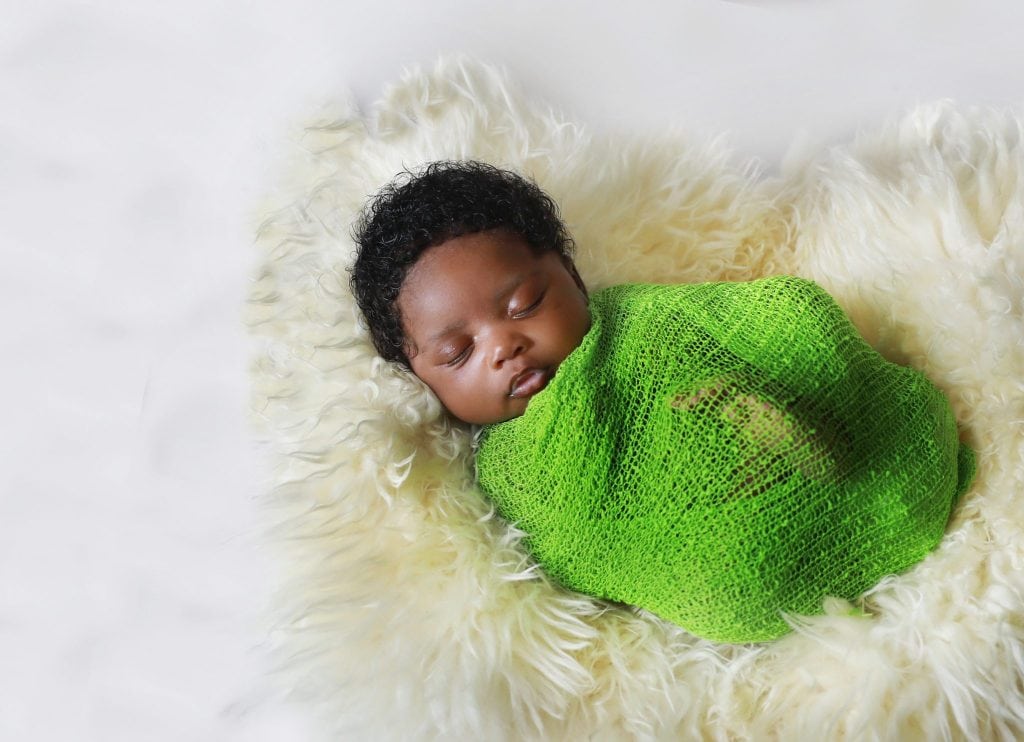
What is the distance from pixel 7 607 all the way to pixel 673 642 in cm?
80

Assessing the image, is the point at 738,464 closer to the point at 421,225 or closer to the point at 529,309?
the point at 529,309

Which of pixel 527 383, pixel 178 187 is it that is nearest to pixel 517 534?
pixel 527 383

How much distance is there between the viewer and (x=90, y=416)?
119 centimetres

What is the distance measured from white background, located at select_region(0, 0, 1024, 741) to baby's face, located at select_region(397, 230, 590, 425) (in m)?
0.26

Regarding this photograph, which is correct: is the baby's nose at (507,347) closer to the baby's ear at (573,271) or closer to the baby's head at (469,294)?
the baby's head at (469,294)

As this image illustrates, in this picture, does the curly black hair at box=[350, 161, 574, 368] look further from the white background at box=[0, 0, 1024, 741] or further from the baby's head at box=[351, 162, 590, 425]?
the white background at box=[0, 0, 1024, 741]

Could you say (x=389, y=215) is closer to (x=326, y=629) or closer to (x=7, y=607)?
(x=326, y=629)

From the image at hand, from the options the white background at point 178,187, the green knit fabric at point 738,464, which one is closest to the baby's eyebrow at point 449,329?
the green knit fabric at point 738,464

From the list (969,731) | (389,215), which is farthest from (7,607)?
(969,731)

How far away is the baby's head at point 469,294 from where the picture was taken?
941 mm

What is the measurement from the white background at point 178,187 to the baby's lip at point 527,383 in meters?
0.31

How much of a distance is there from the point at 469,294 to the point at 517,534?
26 cm

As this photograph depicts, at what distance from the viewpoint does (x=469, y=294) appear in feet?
3.07

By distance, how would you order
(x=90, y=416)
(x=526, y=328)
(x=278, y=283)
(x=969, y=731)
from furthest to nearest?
(x=90, y=416) < (x=278, y=283) < (x=526, y=328) < (x=969, y=731)
